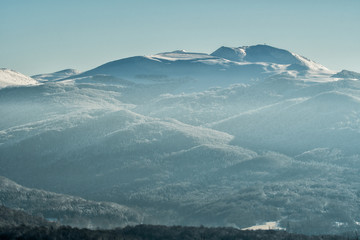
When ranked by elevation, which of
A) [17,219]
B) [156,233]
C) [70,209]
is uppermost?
[17,219]

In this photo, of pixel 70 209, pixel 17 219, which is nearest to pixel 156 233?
pixel 17 219

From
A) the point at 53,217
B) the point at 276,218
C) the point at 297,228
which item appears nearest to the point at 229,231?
the point at 297,228

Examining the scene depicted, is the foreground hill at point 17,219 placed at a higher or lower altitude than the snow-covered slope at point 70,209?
higher

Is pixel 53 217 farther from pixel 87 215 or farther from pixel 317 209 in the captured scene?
pixel 317 209

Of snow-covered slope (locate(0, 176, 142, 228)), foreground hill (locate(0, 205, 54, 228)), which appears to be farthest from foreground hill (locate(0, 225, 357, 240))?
snow-covered slope (locate(0, 176, 142, 228))

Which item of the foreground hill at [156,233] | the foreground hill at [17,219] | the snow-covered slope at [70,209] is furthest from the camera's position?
the snow-covered slope at [70,209]

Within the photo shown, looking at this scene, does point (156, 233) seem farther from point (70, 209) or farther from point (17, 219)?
point (70, 209)

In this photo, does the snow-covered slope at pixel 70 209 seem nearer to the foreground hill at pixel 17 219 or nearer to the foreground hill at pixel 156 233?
the foreground hill at pixel 17 219

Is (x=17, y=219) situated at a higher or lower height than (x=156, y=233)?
higher

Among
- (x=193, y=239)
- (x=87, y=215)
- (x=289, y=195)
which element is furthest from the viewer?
(x=289, y=195)

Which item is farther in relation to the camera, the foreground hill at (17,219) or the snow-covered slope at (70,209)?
the snow-covered slope at (70,209)

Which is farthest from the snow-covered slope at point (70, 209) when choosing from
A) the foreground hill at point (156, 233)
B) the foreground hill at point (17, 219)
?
the foreground hill at point (156, 233)
